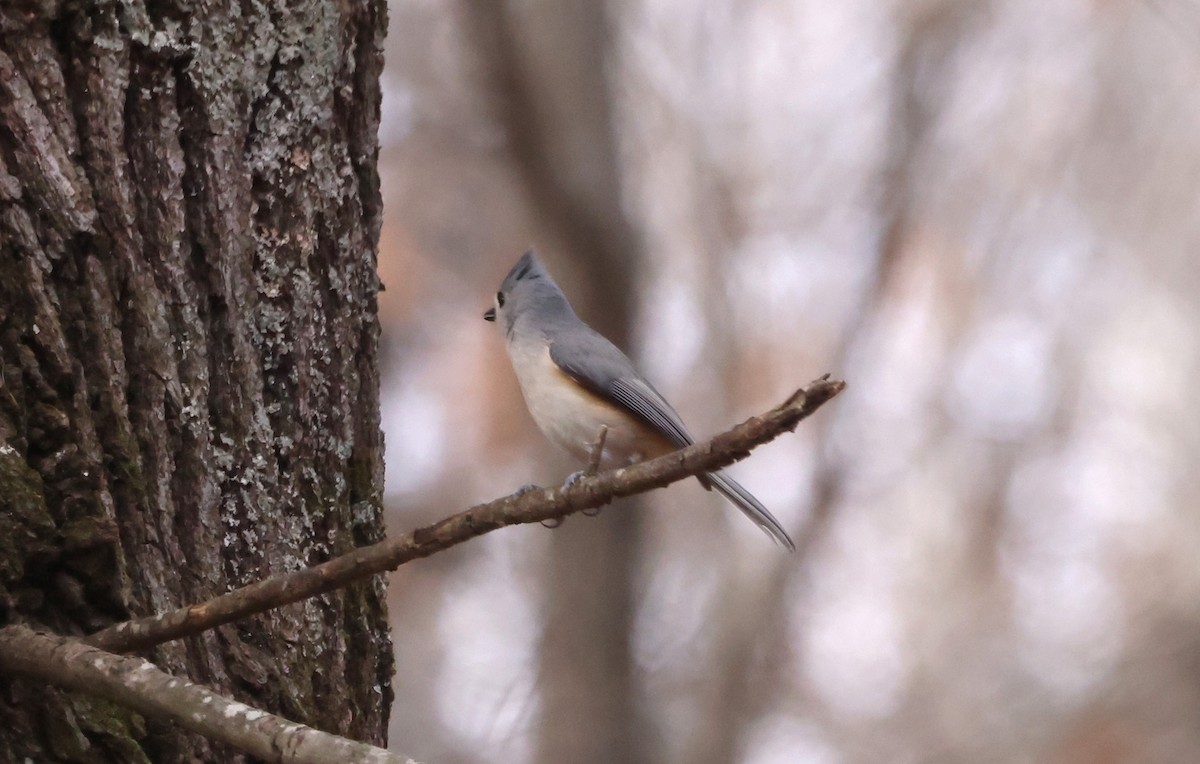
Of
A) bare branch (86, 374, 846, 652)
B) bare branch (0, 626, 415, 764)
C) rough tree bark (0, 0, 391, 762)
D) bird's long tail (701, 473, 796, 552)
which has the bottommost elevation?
bare branch (0, 626, 415, 764)

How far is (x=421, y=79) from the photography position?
4418mm

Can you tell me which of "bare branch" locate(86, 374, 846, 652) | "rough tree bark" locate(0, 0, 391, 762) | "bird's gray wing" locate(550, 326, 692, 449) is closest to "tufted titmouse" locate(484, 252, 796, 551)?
"bird's gray wing" locate(550, 326, 692, 449)

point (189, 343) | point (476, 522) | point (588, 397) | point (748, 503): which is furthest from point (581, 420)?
point (476, 522)

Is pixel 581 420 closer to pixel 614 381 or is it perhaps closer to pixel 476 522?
pixel 614 381

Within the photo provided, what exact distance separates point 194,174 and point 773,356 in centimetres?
335

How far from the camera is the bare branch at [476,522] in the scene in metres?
0.73

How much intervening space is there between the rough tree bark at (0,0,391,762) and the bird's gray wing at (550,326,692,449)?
80 centimetres

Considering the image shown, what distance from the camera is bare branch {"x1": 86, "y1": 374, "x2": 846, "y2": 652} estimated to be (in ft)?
2.41

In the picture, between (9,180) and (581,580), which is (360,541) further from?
(581,580)

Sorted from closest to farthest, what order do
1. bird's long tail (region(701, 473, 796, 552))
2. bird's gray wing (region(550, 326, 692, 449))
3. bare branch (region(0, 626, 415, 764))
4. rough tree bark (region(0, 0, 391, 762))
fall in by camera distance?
1. bare branch (region(0, 626, 415, 764))
2. rough tree bark (region(0, 0, 391, 762))
3. bird's long tail (region(701, 473, 796, 552))
4. bird's gray wing (region(550, 326, 692, 449))

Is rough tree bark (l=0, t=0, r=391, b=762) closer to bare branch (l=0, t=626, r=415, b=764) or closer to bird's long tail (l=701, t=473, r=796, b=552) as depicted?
bare branch (l=0, t=626, r=415, b=764)

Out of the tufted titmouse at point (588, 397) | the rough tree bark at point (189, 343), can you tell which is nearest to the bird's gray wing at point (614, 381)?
the tufted titmouse at point (588, 397)

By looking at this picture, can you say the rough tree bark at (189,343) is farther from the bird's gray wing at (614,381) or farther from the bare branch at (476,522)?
the bird's gray wing at (614,381)

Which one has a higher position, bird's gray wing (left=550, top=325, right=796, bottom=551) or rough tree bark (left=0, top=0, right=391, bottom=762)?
bird's gray wing (left=550, top=325, right=796, bottom=551)
